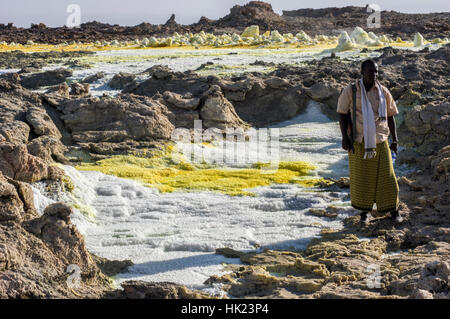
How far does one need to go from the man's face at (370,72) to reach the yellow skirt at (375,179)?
45cm

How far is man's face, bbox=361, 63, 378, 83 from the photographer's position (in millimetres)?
4105

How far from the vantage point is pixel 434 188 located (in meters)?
5.24

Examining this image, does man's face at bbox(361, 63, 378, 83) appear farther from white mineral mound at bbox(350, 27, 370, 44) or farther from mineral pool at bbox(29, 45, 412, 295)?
white mineral mound at bbox(350, 27, 370, 44)

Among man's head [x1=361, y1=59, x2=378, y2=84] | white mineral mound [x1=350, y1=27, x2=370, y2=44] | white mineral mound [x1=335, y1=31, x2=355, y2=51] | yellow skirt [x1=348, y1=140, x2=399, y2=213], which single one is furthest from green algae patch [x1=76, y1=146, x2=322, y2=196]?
white mineral mound [x1=350, y1=27, x2=370, y2=44]

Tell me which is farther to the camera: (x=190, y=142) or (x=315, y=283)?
(x=190, y=142)

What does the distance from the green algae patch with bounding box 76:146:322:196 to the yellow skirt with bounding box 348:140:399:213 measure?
130 centimetres

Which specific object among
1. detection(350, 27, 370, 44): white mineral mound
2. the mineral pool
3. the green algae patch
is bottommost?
the mineral pool

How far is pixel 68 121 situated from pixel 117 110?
562 mm

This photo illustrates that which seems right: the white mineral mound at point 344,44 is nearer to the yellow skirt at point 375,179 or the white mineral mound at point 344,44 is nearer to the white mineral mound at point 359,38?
the white mineral mound at point 359,38

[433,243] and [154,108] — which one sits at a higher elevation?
[154,108]

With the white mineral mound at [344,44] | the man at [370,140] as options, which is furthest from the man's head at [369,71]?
the white mineral mound at [344,44]

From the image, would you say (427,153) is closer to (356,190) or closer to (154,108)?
(356,190)

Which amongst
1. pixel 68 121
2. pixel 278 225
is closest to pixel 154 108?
pixel 68 121
